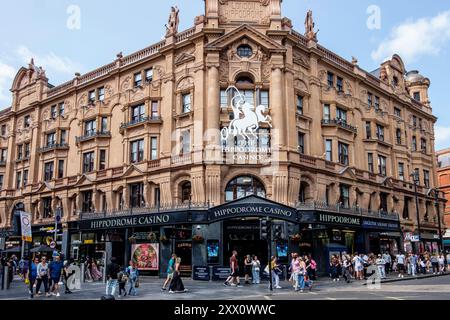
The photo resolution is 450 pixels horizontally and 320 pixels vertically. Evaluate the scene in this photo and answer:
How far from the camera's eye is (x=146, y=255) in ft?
98.9

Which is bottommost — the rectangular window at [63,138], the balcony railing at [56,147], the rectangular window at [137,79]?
the balcony railing at [56,147]

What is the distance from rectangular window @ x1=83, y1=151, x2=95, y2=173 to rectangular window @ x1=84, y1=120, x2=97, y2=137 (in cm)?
179

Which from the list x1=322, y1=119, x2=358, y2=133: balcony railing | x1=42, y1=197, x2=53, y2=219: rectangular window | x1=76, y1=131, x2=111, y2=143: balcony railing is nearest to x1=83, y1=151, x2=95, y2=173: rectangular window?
x1=76, y1=131, x2=111, y2=143: balcony railing

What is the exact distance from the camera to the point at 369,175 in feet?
121

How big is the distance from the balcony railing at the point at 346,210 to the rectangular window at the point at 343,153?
4.00 meters

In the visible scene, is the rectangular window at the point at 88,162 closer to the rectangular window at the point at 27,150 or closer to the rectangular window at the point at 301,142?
the rectangular window at the point at 27,150

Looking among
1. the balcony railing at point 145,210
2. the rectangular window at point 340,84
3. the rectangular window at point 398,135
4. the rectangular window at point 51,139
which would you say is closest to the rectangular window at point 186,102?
the balcony railing at point 145,210

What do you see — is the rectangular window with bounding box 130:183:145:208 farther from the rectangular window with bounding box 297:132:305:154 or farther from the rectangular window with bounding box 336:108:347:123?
the rectangular window with bounding box 336:108:347:123

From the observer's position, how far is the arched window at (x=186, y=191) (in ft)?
99.8

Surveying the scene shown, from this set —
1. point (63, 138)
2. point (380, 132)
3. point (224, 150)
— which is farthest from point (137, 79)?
point (380, 132)

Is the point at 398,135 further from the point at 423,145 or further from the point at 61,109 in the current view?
the point at 61,109

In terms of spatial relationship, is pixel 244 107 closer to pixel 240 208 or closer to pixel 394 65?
pixel 240 208

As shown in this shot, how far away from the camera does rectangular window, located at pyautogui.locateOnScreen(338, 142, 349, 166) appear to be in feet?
114
